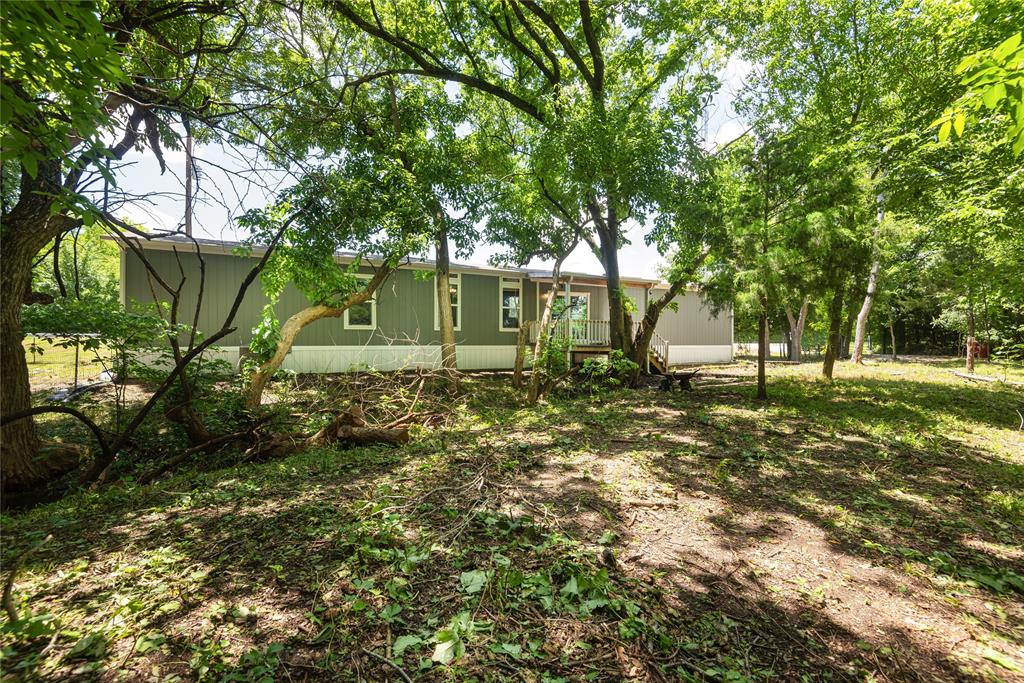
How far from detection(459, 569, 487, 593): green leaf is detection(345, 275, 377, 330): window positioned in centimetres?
1138

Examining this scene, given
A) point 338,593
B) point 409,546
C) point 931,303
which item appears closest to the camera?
point 338,593

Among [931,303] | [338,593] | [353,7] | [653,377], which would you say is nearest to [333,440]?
[338,593]

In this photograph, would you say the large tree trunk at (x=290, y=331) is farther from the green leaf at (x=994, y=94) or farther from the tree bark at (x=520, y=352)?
the green leaf at (x=994, y=94)

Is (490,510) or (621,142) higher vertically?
(621,142)

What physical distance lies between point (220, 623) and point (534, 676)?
5.07 ft

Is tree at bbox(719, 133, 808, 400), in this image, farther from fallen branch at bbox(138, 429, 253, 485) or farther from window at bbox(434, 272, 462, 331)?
fallen branch at bbox(138, 429, 253, 485)

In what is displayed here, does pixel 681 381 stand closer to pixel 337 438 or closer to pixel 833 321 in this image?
pixel 833 321

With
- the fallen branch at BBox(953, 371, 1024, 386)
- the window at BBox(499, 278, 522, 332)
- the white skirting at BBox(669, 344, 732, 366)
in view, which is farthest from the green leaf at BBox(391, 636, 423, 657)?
the white skirting at BBox(669, 344, 732, 366)

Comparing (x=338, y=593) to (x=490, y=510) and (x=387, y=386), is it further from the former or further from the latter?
(x=387, y=386)

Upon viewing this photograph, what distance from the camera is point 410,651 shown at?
1.95 meters

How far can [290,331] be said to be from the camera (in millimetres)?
8625

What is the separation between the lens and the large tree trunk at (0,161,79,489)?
4.68 m

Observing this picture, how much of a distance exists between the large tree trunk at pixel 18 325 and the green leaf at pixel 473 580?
18.7 ft

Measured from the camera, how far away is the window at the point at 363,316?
42.4ft
